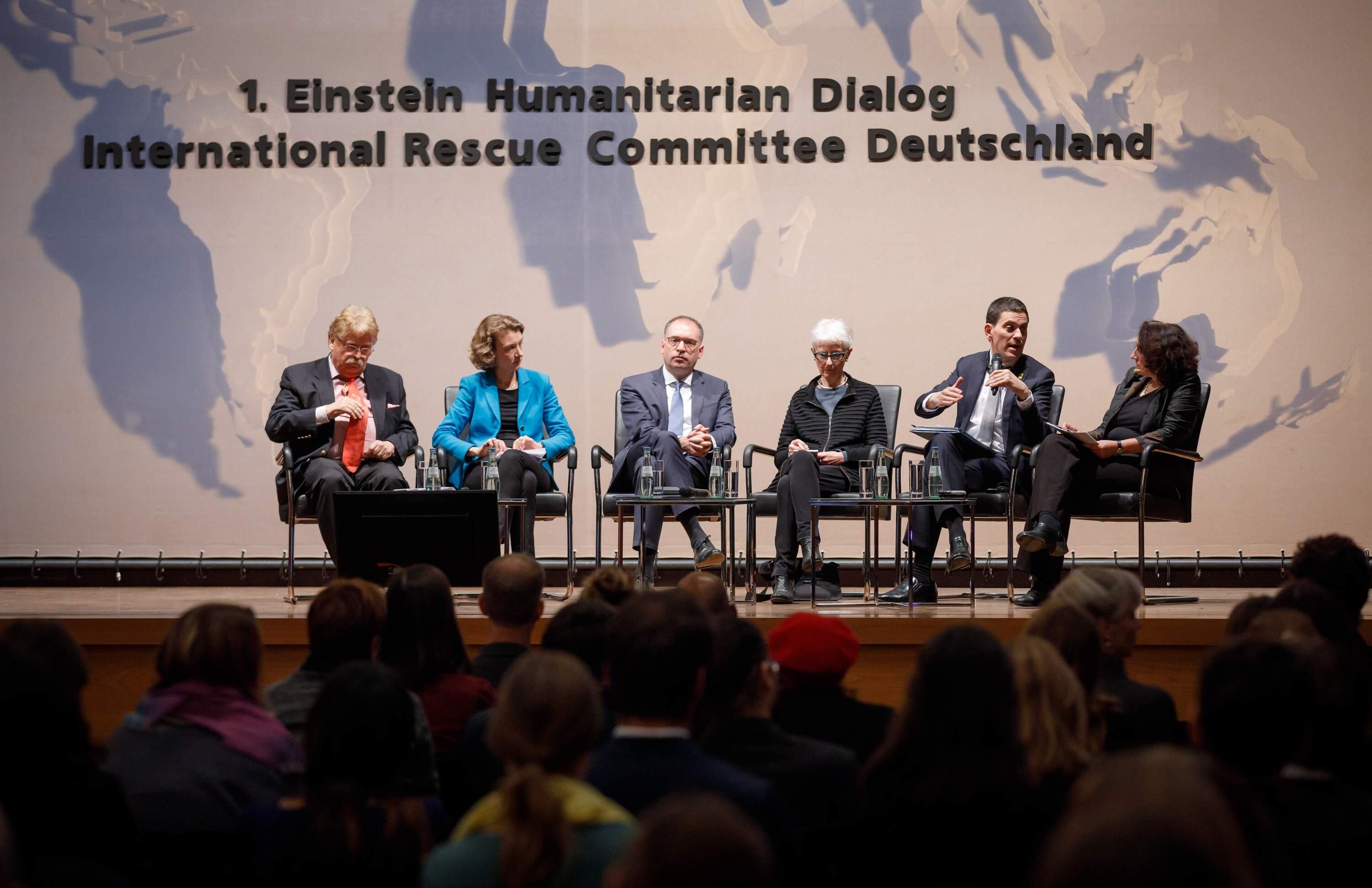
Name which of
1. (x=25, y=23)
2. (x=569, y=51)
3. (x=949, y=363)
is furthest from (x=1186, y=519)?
(x=25, y=23)

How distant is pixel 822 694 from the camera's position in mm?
2189

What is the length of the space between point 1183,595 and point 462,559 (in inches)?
115

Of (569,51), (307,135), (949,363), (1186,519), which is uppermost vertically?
(569,51)

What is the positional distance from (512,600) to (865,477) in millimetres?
2148

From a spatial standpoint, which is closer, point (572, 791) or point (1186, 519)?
point (572, 791)

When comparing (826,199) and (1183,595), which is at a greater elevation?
(826,199)

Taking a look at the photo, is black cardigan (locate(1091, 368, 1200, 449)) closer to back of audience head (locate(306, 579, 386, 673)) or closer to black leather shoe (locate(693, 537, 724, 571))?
black leather shoe (locate(693, 537, 724, 571))

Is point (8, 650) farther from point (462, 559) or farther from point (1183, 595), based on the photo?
point (1183, 595)

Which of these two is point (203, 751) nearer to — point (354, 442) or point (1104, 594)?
point (1104, 594)

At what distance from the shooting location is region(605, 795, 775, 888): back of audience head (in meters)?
0.89

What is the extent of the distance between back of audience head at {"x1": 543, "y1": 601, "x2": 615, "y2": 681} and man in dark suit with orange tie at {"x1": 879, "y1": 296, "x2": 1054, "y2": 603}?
2.50 meters

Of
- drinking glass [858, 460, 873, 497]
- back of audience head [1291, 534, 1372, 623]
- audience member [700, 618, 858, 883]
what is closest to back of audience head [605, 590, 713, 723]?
audience member [700, 618, 858, 883]

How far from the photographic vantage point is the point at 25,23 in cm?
628

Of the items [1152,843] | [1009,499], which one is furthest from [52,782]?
[1009,499]
